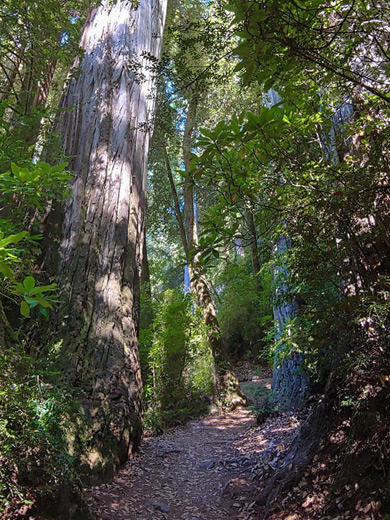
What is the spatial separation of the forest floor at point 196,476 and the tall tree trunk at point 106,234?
31 cm

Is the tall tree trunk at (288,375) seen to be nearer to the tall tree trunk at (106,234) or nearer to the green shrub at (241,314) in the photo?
the tall tree trunk at (106,234)

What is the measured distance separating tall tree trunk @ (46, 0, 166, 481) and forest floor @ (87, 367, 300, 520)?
1.02 feet

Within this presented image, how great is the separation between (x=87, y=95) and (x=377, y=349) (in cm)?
551

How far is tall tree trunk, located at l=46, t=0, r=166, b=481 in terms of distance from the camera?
4035mm

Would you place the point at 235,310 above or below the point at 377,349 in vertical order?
above

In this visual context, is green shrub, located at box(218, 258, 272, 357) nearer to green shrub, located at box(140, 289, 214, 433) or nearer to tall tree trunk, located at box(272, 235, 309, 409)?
green shrub, located at box(140, 289, 214, 433)

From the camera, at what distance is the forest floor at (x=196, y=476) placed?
3428 mm

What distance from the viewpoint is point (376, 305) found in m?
2.13

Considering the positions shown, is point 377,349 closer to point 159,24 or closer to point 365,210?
point 365,210

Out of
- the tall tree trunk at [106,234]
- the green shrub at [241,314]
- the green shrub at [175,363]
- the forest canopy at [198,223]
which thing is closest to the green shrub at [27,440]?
the forest canopy at [198,223]

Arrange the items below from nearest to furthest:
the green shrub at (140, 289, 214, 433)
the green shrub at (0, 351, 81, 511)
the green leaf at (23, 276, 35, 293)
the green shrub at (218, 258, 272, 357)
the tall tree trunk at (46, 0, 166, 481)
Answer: the green leaf at (23, 276, 35, 293), the green shrub at (0, 351, 81, 511), the tall tree trunk at (46, 0, 166, 481), the green shrub at (140, 289, 214, 433), the green shrub at (218, 258, 272, 357)

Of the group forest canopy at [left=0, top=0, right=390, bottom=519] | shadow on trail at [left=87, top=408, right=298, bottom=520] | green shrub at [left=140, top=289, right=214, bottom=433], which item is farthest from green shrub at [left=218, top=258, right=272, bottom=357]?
shadow on trail at [left=87, top=408, right=298, bottom=520]

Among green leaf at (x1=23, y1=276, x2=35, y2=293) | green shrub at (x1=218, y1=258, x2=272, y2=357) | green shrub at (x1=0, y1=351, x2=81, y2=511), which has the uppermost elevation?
green shrub at (x1=218, y1=258, x2=272, y2=357)

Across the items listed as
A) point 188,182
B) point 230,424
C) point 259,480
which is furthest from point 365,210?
point 230,424
